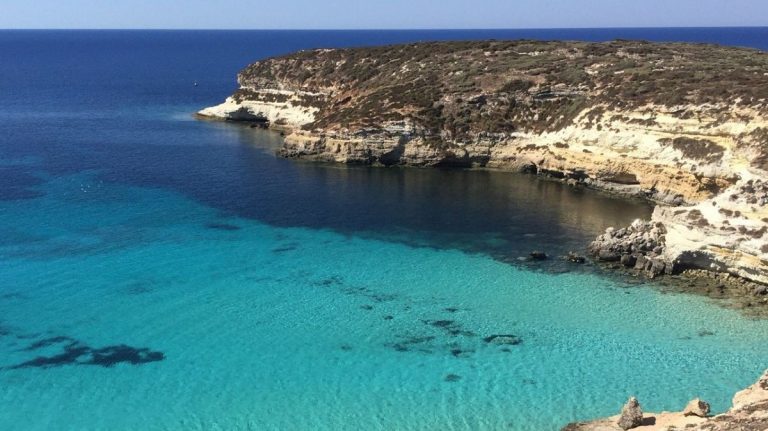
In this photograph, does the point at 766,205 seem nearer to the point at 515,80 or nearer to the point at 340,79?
the point at 515,80

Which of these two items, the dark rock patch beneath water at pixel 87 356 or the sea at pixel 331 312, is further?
the dark rock patch beneath water at pixel 87 356

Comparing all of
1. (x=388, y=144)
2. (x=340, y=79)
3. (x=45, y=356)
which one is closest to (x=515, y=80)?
(x=388, y=144)

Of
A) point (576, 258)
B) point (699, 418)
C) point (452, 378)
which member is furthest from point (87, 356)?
point (576, 258)

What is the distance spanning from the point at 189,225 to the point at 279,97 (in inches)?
2015

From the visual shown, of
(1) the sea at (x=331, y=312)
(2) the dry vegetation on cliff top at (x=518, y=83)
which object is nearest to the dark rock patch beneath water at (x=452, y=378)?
(1) the sea at (x=331, y=312)

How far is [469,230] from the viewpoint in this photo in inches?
1848

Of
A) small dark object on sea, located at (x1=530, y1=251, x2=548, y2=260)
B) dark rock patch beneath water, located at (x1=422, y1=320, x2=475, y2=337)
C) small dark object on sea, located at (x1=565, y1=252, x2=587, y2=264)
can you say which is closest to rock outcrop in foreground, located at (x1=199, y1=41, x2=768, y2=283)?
small dark object on sea, located at (x1=565, y1=252, x2=587, y2=264)

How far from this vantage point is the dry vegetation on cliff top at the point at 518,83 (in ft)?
188

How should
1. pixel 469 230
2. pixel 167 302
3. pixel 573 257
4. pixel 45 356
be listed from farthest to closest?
pixel 469 230, pixel 573 257, pixel 167 302, pixel 45 356

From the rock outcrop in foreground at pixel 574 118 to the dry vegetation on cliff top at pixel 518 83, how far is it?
193 millimetres

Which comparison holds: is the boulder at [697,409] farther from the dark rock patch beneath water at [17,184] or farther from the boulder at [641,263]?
the dark rock patch beneath water at [17,184]

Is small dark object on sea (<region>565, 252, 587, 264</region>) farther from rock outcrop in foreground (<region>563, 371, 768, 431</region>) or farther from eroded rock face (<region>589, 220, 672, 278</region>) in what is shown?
rock outcrop in foreground (<region>563, 371, 768, 431</region>)

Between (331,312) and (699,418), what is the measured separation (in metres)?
18.2

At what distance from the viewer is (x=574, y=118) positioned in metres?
60.9
